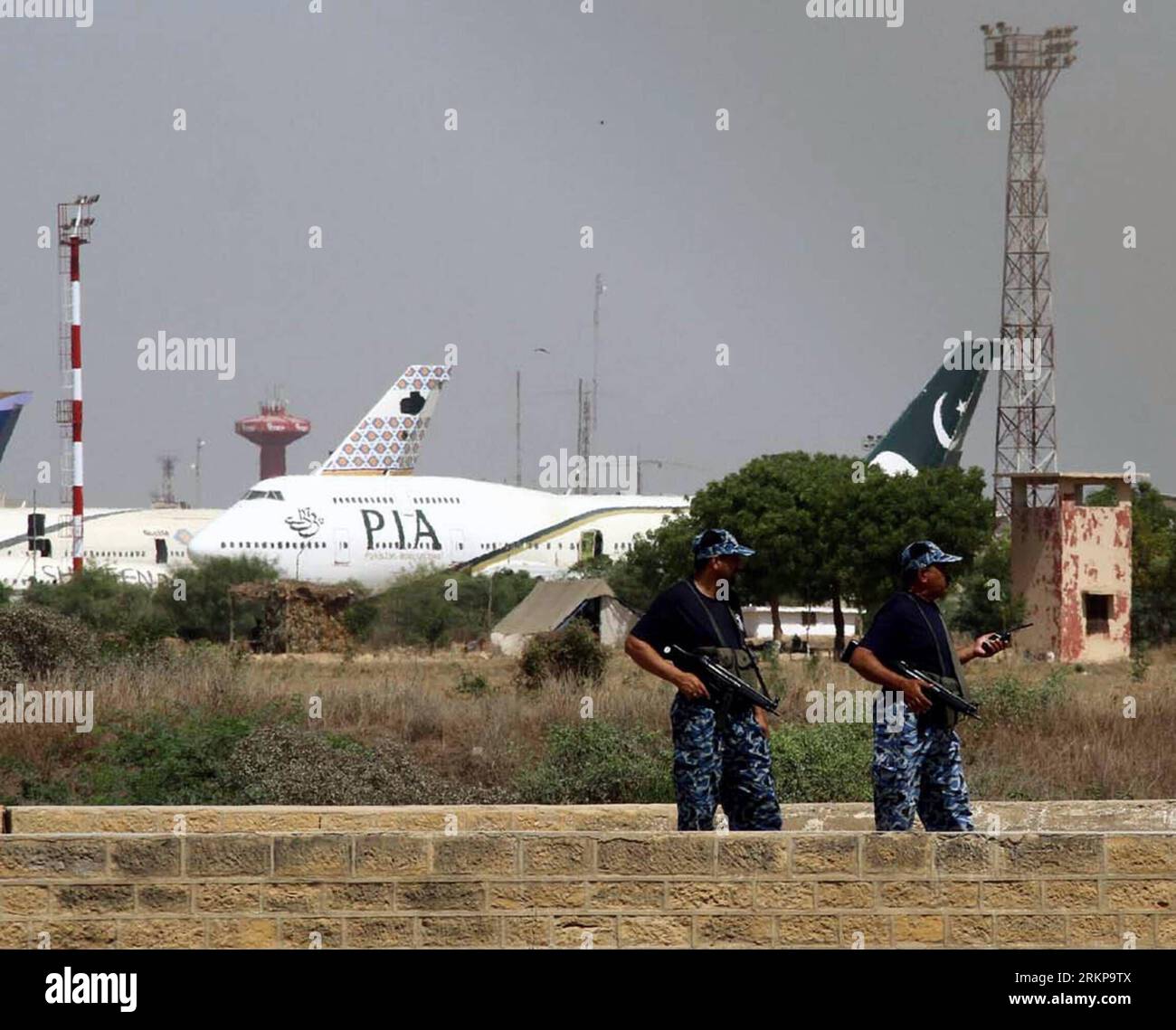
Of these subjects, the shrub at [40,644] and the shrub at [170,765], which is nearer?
the shrub at [170,765]

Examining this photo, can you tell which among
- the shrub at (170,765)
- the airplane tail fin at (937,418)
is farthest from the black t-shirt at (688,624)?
the airplane tail fin at (937,418)

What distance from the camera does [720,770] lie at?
8930 mm

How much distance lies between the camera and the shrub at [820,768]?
17.9 m

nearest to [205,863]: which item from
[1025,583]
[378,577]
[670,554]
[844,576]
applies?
[1025,583]

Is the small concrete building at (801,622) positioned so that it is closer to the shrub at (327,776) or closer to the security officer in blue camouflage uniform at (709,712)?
the shrub at (327,776)

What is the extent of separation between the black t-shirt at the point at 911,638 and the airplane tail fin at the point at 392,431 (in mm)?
78963

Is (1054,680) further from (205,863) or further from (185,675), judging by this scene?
(205,863)

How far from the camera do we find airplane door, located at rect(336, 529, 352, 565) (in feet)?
231

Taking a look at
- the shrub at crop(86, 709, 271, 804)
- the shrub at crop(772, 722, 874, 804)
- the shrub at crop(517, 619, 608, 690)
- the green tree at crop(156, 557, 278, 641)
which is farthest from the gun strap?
the green tree at crop(156, 557, 278, 641)

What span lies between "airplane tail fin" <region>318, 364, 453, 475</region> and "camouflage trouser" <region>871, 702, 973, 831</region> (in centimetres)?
7896

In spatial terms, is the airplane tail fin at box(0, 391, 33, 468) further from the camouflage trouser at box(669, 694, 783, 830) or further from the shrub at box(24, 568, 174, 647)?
the camouflage trouser at box(669, 694, 783, 830)

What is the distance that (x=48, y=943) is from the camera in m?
7.81

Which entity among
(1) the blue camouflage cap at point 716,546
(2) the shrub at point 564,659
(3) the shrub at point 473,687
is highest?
(1) the blue camouflage cap at point 716,546
